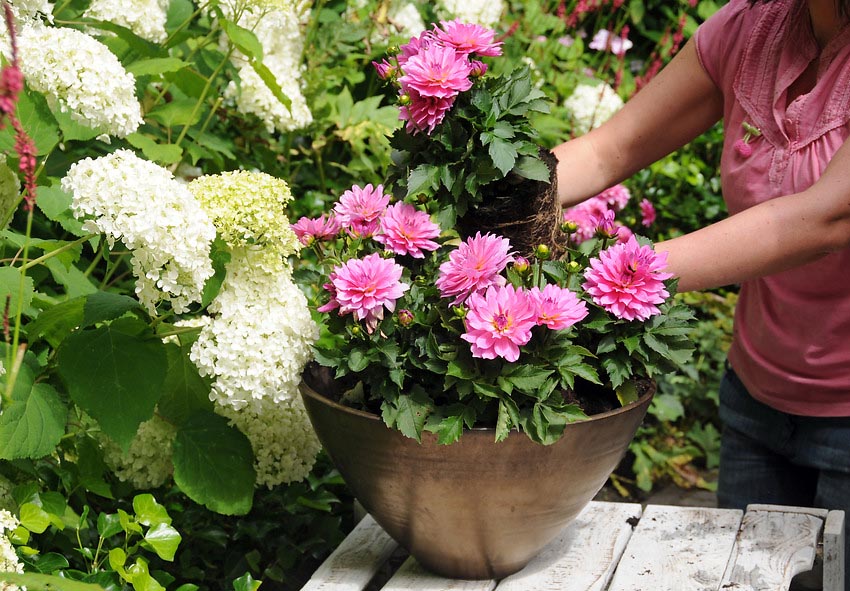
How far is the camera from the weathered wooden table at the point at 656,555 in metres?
1.45

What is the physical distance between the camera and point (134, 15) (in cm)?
189

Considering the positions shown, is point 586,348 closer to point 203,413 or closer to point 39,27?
point 203,413

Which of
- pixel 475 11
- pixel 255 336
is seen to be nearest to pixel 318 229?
pixel 255 336

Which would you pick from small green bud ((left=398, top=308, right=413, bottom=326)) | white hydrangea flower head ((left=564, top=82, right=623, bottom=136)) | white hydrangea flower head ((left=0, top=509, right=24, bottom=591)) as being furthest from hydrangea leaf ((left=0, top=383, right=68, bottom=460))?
white hydrangea flower head ((left=564, top=82, right=623, bottom=136))

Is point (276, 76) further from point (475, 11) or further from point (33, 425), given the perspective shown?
point (33, 425)

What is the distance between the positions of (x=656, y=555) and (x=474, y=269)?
0.54 metres

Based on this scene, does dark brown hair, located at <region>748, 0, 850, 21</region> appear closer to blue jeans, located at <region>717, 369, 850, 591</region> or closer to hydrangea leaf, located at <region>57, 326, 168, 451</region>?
blue jeans, located at <region>717, 369, 850, 591</region>

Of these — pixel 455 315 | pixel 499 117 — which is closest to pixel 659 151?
pixel 499 117

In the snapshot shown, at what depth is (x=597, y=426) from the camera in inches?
52.0

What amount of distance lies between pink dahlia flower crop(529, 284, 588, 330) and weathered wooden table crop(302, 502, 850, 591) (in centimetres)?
41

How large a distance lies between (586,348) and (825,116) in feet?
2.14

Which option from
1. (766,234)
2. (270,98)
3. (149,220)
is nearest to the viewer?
(149,220)

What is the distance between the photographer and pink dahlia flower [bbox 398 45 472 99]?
139 centimetres

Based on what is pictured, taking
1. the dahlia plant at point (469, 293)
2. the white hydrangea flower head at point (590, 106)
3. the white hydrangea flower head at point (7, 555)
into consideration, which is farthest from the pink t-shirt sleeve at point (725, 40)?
the white hydrangea flower head at point (590, 106)
